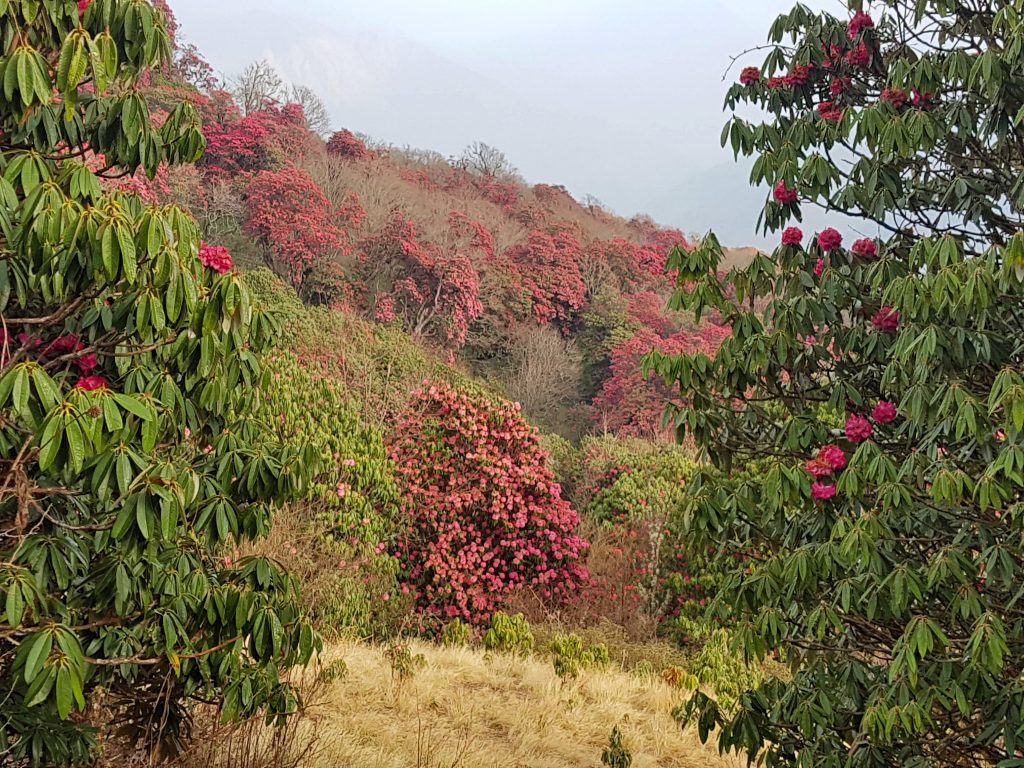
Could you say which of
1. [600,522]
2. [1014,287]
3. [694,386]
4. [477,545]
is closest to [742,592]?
[694,386]

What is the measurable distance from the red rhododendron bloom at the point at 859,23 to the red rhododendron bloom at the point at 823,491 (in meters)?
2.06

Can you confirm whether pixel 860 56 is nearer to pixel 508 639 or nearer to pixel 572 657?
pixel 572 657

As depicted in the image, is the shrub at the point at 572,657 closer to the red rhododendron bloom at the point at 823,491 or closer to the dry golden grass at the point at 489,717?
the dry golden grass at the point at 489,717

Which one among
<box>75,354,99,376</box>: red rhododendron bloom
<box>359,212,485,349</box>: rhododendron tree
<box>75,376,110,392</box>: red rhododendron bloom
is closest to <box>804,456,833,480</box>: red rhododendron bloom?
<box>75,376,110,392</box>: red rhododendron bloom

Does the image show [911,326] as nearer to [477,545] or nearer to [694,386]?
[694,386]

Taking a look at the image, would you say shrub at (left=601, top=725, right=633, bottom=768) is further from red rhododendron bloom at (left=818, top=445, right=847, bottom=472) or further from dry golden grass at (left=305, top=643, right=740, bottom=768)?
red rhododendron bloom at (left=818, top=445, right=847, bottom=472)

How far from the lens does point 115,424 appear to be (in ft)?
5.70

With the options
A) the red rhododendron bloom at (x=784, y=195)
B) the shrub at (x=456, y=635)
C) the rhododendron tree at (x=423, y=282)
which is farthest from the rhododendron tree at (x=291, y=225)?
the red rhododendron bloom at (x=784, y=195)

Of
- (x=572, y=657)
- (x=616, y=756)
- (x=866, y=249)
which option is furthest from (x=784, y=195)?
(x=572, y=657)

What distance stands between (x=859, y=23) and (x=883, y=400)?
1698 millimetres

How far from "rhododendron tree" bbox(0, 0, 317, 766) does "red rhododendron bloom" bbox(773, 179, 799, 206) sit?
7.24 ft

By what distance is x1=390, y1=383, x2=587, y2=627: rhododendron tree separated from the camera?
857cm

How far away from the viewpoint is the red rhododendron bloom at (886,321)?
311 cm

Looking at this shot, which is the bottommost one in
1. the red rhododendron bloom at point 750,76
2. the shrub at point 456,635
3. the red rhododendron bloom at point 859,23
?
the shrub at point 456,635
